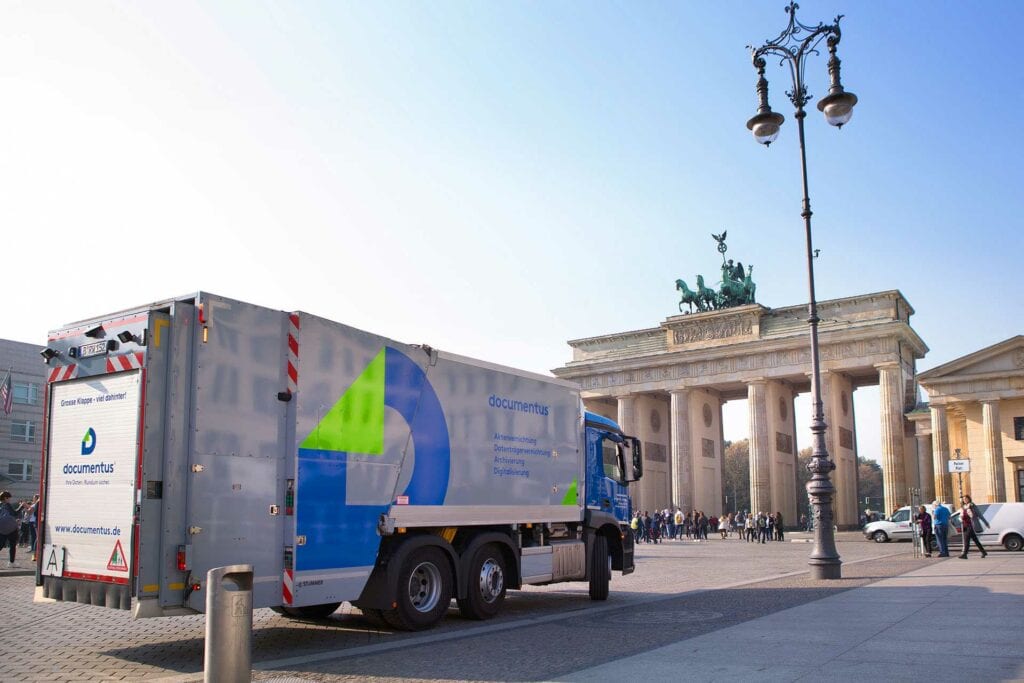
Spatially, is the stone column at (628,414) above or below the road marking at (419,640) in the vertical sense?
above

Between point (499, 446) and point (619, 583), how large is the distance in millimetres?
7175

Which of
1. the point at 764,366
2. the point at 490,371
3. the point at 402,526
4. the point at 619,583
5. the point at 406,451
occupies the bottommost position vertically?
the point at 619,583

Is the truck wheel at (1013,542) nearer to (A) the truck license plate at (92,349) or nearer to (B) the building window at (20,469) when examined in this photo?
(A) the truck license plate at (92,349)

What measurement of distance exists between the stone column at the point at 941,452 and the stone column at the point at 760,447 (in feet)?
44.1

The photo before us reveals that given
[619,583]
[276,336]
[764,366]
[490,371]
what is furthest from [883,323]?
[276,336]

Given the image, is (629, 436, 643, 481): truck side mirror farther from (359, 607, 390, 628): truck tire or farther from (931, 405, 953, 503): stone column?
(931, 405, 953, 503): stone column

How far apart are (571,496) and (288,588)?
594cm

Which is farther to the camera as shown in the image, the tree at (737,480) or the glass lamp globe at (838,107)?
the tree at (737,480)

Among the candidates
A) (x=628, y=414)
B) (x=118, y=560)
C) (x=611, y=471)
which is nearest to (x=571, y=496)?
(x=611, y=471)

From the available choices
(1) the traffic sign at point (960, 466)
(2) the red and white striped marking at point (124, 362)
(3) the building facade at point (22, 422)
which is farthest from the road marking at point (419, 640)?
(3) the building facade at point (22, 422)

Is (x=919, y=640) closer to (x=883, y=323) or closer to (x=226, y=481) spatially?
(x=226, y=481)

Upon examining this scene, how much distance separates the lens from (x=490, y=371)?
1309 centimetres

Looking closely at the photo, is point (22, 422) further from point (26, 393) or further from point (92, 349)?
point (92, 349)

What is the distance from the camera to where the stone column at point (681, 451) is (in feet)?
218
